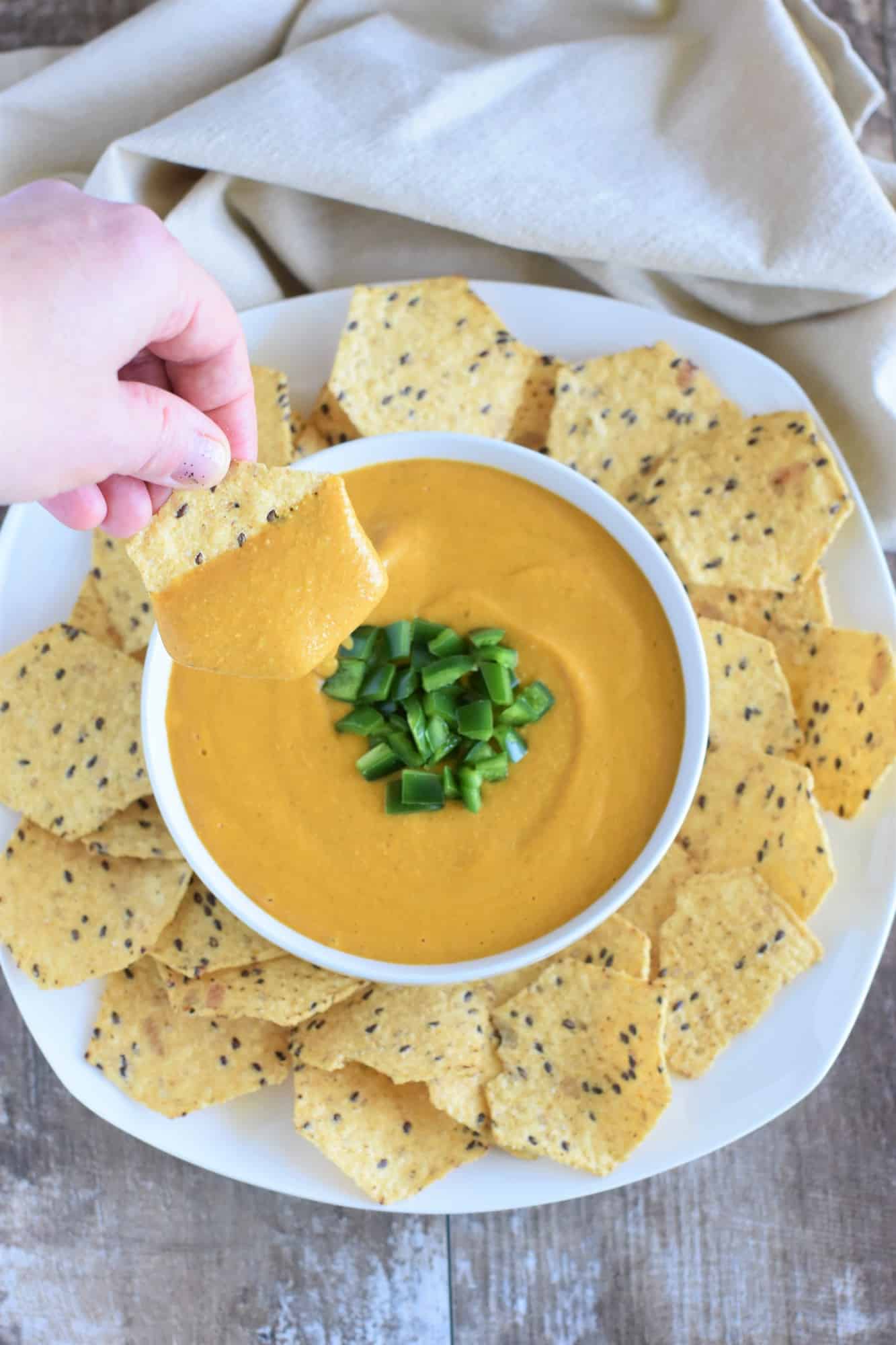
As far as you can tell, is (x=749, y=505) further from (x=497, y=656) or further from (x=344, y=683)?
(x=344, y=683)

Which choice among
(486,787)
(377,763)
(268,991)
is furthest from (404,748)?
(268,991)

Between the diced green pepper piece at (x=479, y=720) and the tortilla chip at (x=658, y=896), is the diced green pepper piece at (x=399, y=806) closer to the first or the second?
the diced green pepper piece at (x=479, y=720)

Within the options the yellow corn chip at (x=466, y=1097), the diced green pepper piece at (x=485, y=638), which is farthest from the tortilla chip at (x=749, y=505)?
the yellow corn chip at (x=466, y=1097)

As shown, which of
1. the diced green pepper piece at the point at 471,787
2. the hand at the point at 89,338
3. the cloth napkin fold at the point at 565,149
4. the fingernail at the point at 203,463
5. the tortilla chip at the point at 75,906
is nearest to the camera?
the hand at the point at 89,338

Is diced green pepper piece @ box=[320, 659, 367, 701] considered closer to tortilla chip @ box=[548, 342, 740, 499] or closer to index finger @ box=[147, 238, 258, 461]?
index finger @ box=[147, 238, 258, 461]

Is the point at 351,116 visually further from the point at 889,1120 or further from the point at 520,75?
the point at 889,1120

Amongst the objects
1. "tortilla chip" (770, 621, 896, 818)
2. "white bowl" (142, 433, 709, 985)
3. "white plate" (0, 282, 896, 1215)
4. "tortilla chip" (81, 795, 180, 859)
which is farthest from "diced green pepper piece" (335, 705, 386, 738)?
"tortilla chip" (770, 621, 896, 818)

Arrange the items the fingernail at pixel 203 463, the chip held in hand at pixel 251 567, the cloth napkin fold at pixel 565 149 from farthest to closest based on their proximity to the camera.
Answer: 1. the cloth napkin fold at pixel 565 149
2. the chip held in hand at pixel 251 567
3. the fingernail at pixel 203 463
